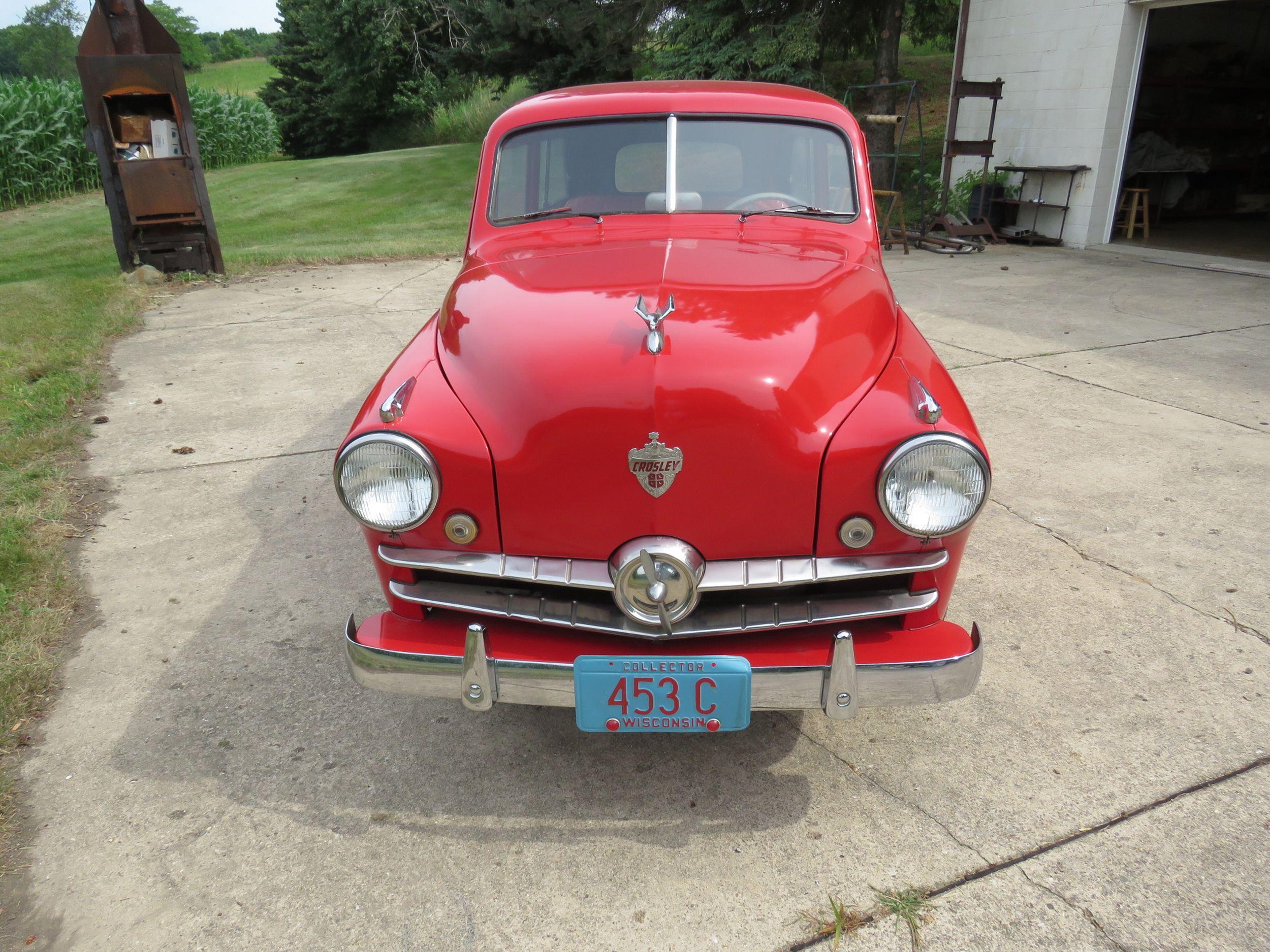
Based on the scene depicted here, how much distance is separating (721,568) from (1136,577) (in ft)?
6.84

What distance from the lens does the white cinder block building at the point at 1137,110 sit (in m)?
10.0

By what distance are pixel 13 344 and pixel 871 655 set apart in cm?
660

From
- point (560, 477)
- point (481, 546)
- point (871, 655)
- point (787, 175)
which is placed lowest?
point (871, 655)

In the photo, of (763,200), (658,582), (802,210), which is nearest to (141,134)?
(763,200)

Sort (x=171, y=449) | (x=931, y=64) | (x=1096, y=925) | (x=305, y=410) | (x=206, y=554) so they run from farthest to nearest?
(x=931, y=64)
(x=305, y=410)
(x=171, y=449)
(x=206, y=554)
(x=1096, y=925)

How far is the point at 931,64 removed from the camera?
20625 mm

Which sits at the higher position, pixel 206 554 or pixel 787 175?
pixel 787 175

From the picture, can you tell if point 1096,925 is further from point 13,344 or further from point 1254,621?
point 13,344

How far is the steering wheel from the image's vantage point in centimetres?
315

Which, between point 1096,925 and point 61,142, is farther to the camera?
point 61,142

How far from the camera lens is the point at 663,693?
1984mm

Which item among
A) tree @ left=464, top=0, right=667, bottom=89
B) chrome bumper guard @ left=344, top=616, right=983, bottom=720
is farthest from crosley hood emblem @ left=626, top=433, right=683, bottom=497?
tree @ left=464, top=0, right=667, bottom=89

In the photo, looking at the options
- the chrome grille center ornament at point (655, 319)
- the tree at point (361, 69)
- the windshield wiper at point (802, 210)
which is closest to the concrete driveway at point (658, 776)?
the chrome grille center ornament at point (655, 319)

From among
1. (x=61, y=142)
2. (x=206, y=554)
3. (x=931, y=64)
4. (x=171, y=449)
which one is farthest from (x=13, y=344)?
(x=931, y=64)
